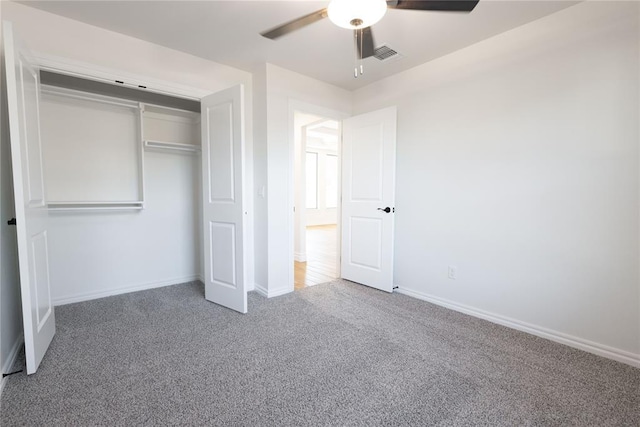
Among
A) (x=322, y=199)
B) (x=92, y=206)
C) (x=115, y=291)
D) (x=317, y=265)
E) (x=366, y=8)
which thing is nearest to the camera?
(x=366, y=8)

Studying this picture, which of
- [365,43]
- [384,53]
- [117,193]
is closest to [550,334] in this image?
[365,43]

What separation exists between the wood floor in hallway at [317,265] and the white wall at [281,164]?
1.52 feet

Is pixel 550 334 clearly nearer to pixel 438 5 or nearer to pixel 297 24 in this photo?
pixel 438 5

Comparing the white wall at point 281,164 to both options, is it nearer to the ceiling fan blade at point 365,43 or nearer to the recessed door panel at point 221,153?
the recessed door panel at point 221,153

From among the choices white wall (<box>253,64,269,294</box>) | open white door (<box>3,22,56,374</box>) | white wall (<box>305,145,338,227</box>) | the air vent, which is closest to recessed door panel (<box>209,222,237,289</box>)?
white wall (<box>253,64,269,294</box>)

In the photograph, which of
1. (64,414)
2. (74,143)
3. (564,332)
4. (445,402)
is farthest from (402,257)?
(74,143)

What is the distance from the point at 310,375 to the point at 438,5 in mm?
2255

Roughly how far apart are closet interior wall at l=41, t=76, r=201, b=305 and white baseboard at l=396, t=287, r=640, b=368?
10.2 feet

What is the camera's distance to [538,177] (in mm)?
2334

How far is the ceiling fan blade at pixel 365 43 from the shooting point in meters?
1.91

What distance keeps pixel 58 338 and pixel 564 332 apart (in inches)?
154

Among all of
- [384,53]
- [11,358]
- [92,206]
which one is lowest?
[11,358]

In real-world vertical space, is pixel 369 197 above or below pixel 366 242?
above

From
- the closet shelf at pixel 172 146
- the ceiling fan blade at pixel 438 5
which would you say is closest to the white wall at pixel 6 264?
the closet shelf at pixel 172 146
